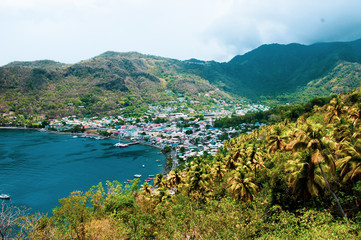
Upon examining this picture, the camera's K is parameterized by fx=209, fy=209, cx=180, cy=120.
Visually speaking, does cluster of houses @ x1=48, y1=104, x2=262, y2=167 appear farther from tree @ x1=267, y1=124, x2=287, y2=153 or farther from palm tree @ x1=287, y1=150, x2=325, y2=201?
palm tree @ x1=287, y1=150, x2=325, y2=201

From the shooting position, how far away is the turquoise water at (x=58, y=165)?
58.9 m

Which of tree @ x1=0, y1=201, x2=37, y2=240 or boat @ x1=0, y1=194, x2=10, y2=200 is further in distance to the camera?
boat @ x1=0, y1=194, x2=10, y2=200

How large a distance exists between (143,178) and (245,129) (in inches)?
2554

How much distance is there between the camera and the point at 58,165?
79812 millimetres

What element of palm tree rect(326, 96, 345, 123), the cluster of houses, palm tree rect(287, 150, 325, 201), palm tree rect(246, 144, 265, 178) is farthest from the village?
palm tree rect(287, 150, 325, 201)

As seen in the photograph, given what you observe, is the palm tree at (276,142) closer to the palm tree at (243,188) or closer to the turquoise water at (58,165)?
the palm tree at (243,188)

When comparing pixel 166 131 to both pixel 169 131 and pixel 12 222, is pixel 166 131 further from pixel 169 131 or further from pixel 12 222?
pixel 12 222

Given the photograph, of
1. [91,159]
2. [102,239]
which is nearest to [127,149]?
[91,159]

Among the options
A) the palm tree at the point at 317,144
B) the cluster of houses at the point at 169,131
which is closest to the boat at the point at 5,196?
the cluster of houses at the point at 169,131

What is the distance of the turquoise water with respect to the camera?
58875 millimetres

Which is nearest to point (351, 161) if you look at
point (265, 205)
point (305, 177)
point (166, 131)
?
point (305, 177)

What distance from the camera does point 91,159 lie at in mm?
86875

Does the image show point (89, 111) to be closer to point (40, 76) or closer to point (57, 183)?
point (40, 76)

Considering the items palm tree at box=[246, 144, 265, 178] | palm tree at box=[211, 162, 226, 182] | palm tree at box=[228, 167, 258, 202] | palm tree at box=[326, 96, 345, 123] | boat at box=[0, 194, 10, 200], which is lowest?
boat at box=[0, 194, 10, 200]
